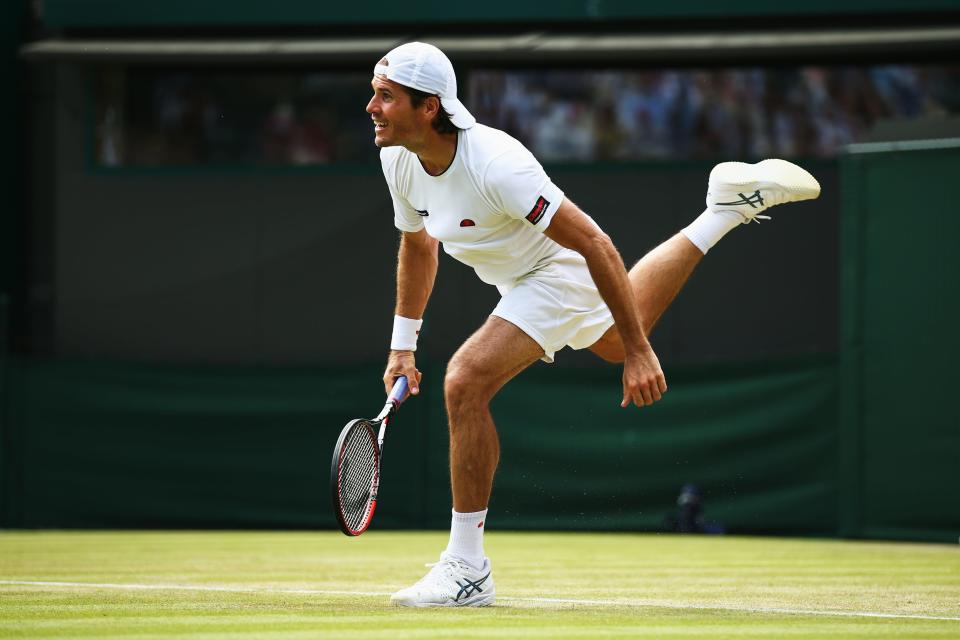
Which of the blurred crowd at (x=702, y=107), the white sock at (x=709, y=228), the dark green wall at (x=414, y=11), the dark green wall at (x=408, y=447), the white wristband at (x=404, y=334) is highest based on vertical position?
the dark green wall at (x=414, y=11)

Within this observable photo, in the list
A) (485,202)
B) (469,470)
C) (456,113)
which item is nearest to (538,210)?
(485,202)

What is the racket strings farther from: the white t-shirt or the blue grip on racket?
the white t-shirt

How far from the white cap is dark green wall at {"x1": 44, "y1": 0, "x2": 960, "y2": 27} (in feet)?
31.8

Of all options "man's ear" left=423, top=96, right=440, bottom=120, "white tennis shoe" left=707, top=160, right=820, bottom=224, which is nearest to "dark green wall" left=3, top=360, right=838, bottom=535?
"white tennis shoe" left=707, top=160, right=820, bottom=224

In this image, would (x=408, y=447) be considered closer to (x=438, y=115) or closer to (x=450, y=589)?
(x=450, y=589)

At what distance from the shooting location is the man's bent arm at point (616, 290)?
6098 millimetres

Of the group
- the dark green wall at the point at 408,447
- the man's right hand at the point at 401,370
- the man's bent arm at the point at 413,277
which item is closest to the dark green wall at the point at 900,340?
the dark green wall at the point at 408,447

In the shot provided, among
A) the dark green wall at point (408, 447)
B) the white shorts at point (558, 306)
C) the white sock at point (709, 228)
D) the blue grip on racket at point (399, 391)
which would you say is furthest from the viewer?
the dark green wall at point (408, 447)

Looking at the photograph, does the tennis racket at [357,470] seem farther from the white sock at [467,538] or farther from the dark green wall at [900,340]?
the dark green wall at [900,340]

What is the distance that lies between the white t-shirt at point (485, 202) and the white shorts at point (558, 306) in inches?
3.1

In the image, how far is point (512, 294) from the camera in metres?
6.50

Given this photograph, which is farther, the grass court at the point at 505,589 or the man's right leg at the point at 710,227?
the man's right leg at the point at 710,227

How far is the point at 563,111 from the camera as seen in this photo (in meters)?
16.1

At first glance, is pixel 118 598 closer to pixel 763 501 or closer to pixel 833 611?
pixel 833 611
